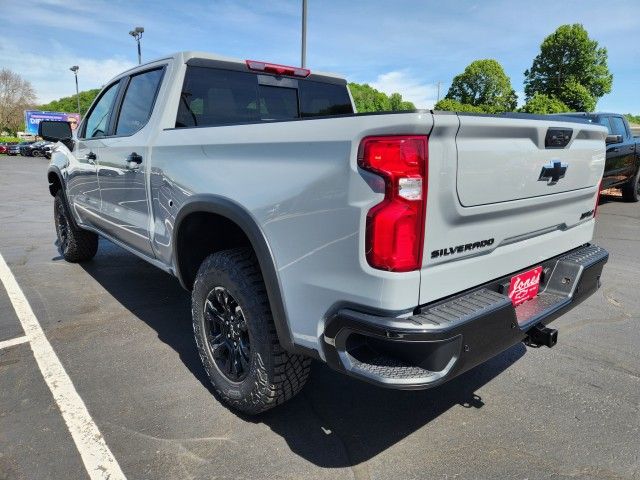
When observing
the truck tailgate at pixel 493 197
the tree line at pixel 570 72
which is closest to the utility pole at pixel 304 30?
the truck tailgate at pixel 493 197

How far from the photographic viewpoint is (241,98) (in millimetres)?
3564

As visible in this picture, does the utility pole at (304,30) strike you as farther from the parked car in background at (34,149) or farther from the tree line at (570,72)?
the tree line at (570,72)

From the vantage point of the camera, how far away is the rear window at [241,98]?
330 centimetres

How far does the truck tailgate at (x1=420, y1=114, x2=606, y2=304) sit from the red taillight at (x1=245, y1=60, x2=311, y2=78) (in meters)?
2.14

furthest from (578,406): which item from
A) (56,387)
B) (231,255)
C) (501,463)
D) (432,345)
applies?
(56,387)

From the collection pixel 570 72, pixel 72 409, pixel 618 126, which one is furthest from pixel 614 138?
pixel 570 72

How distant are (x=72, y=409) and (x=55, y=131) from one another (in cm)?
322

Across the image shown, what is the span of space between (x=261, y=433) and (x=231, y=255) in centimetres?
94

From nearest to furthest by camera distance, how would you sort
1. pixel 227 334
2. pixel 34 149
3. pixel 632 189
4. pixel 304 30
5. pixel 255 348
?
pixel 255 348 → pixel 227 334 → pixel 632 189 → pixel 304 30 → pixel 34 149

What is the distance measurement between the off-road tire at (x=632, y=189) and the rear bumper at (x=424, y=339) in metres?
10.5

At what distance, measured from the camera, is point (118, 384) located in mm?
2984

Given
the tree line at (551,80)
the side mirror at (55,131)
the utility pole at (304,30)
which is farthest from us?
the tree line at (551,80)

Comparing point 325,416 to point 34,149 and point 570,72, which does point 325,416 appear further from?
point 570,72

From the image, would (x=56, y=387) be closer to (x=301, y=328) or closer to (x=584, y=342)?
(x=301, y=328)
